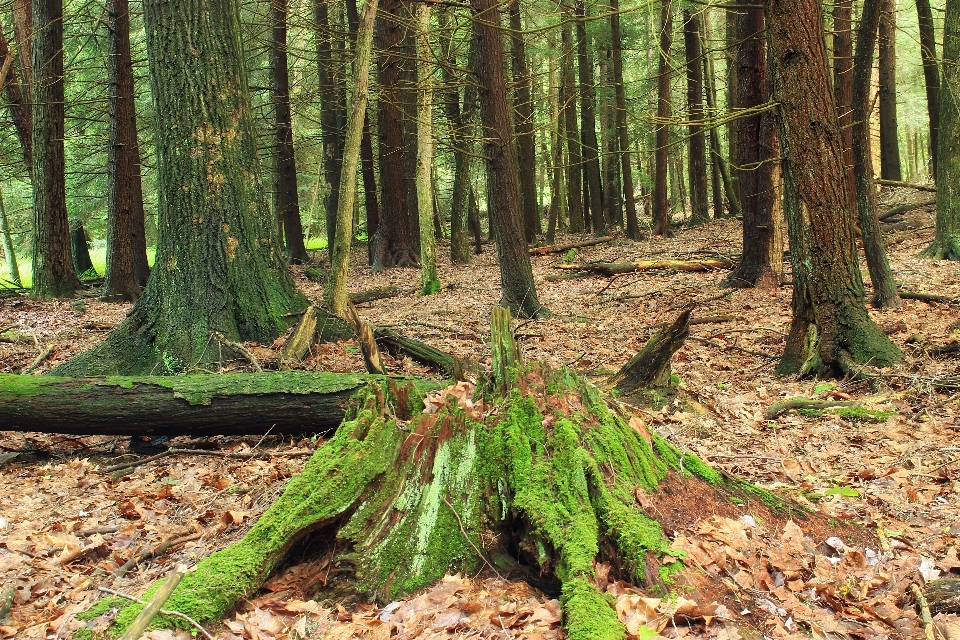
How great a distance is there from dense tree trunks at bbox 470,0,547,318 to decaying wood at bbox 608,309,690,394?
4.59m

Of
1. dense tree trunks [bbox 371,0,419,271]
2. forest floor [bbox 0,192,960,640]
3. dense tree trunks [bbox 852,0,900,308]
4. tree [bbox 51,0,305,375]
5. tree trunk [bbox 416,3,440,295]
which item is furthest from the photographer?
dense tree trunks [bbox 371,0,419,271]

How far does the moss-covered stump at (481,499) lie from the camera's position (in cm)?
300

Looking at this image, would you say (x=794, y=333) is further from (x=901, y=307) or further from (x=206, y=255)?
(x=206, y=255)

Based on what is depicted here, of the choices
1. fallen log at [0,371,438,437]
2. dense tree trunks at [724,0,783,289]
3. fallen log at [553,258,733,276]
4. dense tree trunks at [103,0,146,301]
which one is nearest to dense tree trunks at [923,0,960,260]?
dense tree trunks at [724,0,783,289]

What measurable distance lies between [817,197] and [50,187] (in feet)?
44.2

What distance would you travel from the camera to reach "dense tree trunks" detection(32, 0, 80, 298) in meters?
13.2

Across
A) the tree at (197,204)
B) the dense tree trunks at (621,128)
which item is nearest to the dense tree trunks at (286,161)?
the dense tree trunks at (621,128)

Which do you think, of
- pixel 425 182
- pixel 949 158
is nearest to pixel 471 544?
pixel 425 182

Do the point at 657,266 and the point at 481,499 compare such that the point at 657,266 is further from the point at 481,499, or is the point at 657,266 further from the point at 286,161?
the point at 481,499

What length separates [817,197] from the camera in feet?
22.0

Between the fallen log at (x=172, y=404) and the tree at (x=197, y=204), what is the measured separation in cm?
173

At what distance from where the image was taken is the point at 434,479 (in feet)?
11.4

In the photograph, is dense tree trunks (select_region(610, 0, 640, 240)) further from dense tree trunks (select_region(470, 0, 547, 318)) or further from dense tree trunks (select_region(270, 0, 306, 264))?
dense tree trunks (select_region(270, 0, 306, 264))

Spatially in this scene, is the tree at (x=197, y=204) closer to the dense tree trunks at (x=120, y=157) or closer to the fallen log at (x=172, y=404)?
the fallen log at (x=172, y=404)
